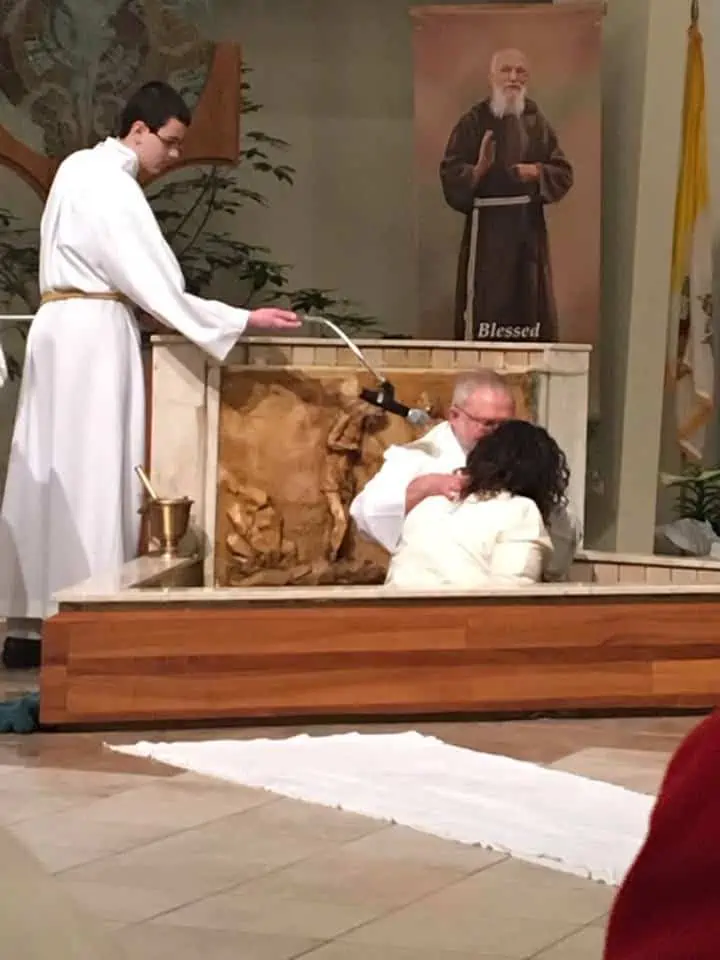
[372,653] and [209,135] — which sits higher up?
[209,135]

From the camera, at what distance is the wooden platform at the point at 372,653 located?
12.1 ft

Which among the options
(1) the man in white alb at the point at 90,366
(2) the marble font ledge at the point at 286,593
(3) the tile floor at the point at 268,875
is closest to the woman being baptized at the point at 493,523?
(2) the marble font ledge at the point at 286,593

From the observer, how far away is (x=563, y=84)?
6977 millimetres

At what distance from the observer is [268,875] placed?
259 centimetres

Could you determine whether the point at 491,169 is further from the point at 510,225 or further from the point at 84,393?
the point at 84,393

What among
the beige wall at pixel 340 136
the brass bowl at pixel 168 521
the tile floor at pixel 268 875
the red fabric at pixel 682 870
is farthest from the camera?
the beige wall at pixel 340 136

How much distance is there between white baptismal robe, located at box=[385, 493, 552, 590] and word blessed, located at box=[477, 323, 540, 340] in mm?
2668

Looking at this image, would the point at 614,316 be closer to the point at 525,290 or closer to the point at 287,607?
the point at 525,290

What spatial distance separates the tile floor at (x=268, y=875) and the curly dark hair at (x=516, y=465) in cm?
90

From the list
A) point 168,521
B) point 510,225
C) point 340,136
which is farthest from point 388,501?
point 340,136

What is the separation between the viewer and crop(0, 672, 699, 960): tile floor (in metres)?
2.27

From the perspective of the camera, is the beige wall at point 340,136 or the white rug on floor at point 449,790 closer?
the white rug on floor at point 449,790

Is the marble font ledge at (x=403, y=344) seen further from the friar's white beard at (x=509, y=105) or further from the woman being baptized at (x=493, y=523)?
the friar's white beard at (x=509, y=105)

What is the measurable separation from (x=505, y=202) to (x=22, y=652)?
3120 mm
